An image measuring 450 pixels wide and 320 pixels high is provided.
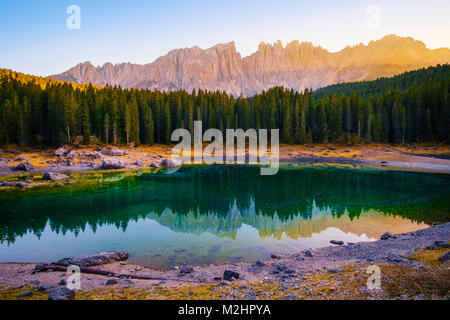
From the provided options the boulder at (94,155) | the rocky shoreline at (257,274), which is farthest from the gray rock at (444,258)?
the boulder at (94,155)

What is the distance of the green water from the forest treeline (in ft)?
126

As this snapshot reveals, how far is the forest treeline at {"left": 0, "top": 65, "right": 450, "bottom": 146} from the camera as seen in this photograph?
6762cm

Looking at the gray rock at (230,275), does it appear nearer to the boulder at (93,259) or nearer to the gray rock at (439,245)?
the boulder at (93,259)

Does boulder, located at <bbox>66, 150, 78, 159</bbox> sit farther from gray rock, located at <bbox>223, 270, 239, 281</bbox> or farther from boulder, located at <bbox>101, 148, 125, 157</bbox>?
gray rock, located at <bbox>223, 270, 239, 281</bbox>

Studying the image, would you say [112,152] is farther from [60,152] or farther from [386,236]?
[386,236]

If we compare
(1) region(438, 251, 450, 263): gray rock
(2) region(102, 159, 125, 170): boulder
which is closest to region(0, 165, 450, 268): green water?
(1) region(438, 251, 450, 263): gray rock

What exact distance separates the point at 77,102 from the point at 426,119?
98484 millimetres

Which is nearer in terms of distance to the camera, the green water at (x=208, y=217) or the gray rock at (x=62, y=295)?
the gray rock at (x=62, y=295)

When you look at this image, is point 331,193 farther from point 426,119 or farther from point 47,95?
point 47,95

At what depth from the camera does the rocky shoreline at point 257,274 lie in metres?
10.0

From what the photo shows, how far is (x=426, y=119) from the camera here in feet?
251

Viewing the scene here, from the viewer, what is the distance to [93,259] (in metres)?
14.9

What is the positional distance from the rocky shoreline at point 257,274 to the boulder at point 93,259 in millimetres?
88
